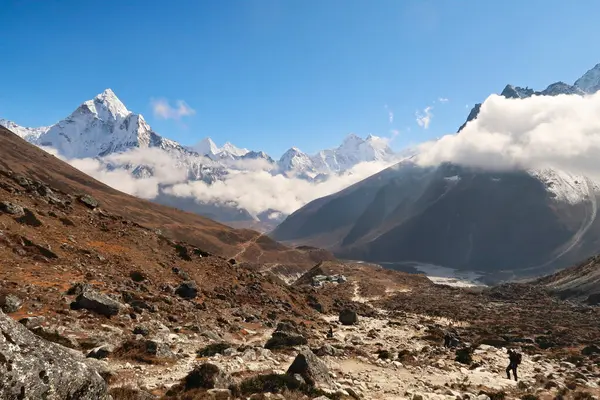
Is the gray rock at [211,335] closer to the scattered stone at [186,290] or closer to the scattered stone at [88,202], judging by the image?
the scattered stone at [186,290]

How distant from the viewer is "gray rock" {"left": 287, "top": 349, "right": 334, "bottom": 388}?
1702 centimetres

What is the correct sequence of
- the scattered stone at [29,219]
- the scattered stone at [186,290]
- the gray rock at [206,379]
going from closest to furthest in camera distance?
the gray rock at [206,379] → the scattered stone at [29,219] → the scattered stone at [186,290]

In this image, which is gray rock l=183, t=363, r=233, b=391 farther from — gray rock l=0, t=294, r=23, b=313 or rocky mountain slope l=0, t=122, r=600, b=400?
gray rock l=0, t=294, r=23, b=313

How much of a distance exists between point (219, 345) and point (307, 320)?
23428 millimetres

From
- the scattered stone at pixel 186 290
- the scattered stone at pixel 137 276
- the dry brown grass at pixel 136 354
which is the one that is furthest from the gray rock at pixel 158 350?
the scattered stone at pixel 137 276

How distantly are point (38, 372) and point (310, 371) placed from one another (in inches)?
463

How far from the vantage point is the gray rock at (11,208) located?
36553mm

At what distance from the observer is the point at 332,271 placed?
14625cm

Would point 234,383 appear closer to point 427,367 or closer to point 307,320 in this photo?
point 427,367

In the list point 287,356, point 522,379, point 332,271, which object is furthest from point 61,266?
point 332,271

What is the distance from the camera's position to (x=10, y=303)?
68.8ft

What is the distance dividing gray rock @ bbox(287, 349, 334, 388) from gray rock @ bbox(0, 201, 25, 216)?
34.0 meters

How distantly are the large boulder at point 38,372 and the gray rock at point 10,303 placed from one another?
15.0m

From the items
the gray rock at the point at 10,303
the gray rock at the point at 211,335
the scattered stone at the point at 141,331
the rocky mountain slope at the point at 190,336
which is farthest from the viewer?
the gray rock at the point at 211,335
